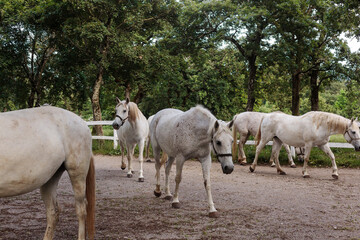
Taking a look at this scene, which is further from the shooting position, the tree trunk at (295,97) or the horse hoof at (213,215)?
the tree trunk at (295,97)

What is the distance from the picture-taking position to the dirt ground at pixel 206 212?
167 inches

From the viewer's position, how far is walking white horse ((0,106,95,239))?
2.95 m

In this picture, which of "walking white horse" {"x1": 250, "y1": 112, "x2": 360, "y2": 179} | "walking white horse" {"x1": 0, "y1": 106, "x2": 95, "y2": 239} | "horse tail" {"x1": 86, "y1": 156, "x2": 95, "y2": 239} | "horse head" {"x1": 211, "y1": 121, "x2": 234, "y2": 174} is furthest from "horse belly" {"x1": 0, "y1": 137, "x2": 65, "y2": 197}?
"walking white horse" {"x1": 250, "y1": 112, "x2": 360, "y2": 179}

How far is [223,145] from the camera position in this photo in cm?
516

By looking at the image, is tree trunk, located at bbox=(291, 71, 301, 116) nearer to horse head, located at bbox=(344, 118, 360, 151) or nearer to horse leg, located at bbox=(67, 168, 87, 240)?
horse head, located at bbox=(344, 118, 360, 151)

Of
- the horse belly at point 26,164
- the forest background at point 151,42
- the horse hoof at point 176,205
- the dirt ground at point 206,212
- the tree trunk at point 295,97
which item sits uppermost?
the forest background at point 151,42

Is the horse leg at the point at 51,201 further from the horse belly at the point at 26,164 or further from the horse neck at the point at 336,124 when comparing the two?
the horse neck at the point at 336,124

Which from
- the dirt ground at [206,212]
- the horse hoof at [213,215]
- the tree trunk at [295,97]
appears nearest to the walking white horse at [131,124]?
the dirt ground at [206,212]

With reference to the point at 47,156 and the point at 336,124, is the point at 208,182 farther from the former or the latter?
the point at 336,124

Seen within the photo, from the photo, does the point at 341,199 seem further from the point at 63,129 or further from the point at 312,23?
the point at 312,23

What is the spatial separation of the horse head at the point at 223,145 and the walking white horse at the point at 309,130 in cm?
519

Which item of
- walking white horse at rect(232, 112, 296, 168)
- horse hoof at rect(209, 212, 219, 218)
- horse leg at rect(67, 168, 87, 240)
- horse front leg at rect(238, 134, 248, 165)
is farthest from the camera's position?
walking white horse at rect(232, 112, 296, 168)

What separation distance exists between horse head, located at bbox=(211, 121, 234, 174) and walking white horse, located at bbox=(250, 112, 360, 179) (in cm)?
519

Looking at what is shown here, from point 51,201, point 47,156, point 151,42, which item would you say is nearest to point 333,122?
point 51,201
